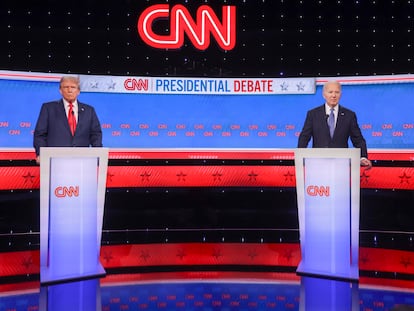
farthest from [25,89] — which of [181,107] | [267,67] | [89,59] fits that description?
[267,67]

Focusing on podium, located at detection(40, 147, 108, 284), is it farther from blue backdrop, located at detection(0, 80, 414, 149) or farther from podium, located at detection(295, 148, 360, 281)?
blue backdrop, located at detection(0, 80, 414, 149)

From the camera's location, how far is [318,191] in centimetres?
420

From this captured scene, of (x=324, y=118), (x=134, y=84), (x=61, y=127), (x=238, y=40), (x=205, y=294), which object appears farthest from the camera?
(x=238, y=40)

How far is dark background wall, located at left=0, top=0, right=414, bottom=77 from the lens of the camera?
710 cm

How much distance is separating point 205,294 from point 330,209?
1187mm

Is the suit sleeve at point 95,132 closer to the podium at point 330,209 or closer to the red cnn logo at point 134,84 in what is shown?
the podium at point 330,209

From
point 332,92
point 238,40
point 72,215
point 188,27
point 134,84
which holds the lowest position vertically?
point 72,215

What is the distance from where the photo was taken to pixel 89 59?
7.26 m

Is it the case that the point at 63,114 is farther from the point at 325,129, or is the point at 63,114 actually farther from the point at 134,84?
the point at 134,84

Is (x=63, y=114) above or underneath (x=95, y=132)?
above

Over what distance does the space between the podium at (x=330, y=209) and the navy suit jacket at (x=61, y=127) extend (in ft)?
6.03

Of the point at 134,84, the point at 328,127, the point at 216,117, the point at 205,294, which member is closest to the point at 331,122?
the point at 328,127

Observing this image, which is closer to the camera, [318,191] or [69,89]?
[318,191]

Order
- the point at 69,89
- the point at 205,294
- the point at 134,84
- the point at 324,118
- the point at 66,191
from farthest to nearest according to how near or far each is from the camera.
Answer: the point at 134,84 < the point at 324,118 < the point at 69,89 < the point at 66,191 < the point at 205,294
